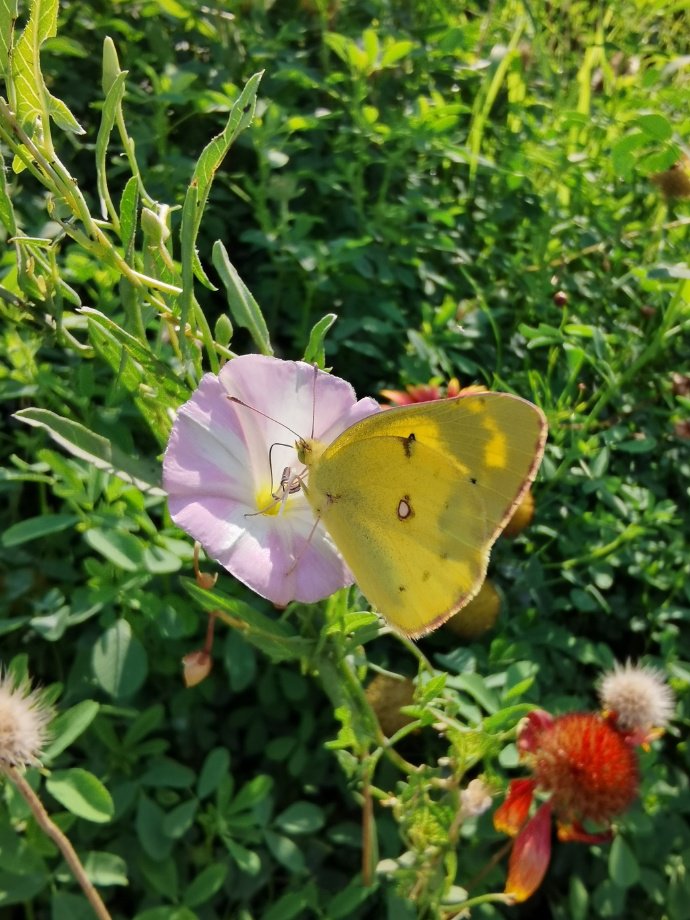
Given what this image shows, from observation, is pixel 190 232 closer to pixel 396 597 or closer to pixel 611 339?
pixel 396 597

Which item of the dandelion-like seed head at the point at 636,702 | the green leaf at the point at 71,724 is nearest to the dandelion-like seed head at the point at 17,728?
the green leaf at the point at 71,724

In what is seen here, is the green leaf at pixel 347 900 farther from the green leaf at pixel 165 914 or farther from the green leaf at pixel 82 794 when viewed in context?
the green leaf at pixel 82 794

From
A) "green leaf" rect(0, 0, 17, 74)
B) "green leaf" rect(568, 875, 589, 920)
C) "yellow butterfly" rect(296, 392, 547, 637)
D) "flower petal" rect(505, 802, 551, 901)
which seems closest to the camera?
"green leaf" rect(0, 0, 17, 74)

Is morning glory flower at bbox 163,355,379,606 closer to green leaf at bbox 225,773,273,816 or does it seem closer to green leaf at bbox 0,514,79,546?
green leaf at bbox 0,514,79,546

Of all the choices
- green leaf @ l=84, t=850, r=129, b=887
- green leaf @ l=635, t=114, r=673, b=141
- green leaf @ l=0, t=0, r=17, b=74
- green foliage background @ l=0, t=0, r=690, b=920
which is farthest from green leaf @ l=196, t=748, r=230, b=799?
green leaf @ l=635, t=114, r=673, b=141

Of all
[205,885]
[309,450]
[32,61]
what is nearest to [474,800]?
[205,885]
